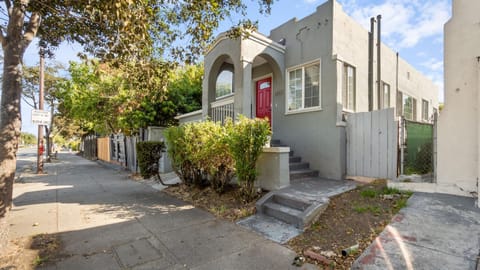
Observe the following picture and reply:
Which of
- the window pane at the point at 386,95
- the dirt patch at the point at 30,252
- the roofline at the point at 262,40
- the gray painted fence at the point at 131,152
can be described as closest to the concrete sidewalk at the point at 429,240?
the dirt patch at the point at 30,252

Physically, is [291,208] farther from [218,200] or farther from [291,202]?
[218,200]

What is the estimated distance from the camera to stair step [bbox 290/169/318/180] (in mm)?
6330

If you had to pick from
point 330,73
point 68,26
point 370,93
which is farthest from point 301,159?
point 68,26

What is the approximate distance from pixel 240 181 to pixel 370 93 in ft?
19.0

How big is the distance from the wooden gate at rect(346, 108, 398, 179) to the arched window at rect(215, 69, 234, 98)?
479 cm

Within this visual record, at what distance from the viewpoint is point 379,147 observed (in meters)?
5.93

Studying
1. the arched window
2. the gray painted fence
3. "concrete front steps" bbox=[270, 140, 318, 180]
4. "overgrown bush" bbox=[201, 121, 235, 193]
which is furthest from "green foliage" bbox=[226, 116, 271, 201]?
the gray painted fence

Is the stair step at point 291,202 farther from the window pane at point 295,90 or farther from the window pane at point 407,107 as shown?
the window pane at point 407,107

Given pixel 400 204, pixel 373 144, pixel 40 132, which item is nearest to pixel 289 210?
pixel 400 204

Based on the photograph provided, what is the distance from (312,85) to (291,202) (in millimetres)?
4108

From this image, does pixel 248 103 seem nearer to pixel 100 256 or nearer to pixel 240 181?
pixel 240 181

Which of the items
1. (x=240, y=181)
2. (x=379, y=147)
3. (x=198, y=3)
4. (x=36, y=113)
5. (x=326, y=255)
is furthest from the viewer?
(x=36, y=113)

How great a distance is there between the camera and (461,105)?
173 inches

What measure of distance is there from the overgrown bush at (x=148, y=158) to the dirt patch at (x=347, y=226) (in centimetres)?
533
